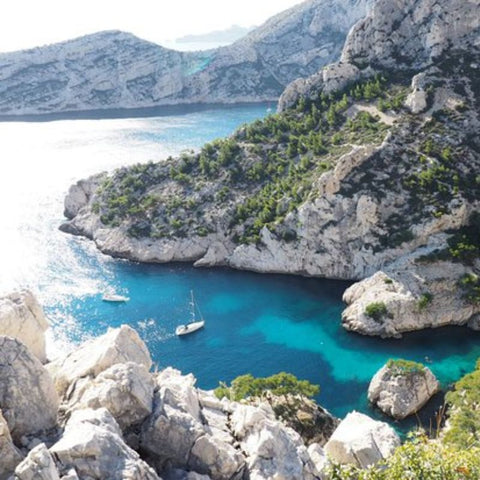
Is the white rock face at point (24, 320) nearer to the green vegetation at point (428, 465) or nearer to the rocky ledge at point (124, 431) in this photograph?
the rocky ledge at point (124, 431)

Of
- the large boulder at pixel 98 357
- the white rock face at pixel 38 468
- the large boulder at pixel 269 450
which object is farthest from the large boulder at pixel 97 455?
the large boulder at pixel 98 357

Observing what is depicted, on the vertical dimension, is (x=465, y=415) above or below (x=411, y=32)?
below

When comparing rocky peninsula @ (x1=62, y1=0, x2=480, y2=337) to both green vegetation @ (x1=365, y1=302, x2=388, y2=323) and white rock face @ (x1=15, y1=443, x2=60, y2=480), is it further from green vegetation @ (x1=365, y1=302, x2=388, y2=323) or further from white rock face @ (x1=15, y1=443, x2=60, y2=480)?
white rock face @ (x1=15, y1=443, x2=60, y2=480)

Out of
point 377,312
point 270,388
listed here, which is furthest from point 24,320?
point 377,312

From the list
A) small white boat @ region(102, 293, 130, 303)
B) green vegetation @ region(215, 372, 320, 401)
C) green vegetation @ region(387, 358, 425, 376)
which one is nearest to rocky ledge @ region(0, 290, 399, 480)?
green vegetation @ region(215, 372, 320, 401)

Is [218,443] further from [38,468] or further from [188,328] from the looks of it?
[188,328]

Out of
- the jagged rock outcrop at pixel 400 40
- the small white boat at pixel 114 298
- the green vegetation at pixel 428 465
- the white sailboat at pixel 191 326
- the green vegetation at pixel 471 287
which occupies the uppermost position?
the jagged rock outcrop at pixel 400 40
